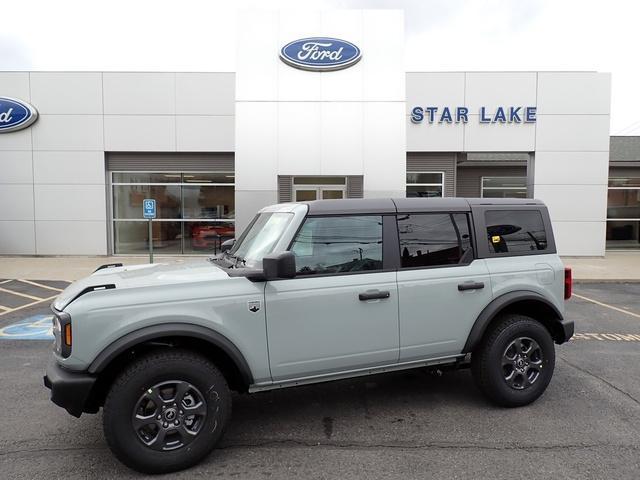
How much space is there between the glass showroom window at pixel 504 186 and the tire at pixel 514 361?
14843 mm

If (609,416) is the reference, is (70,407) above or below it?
above

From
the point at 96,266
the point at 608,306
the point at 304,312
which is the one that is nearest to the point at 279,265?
the point at 304,312

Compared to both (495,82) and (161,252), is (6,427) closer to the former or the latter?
(161,252)

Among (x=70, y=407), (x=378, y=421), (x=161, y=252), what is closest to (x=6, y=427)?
(x=70, y=407)

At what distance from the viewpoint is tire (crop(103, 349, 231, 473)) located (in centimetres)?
308

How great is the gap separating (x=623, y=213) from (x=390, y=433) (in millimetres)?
19535

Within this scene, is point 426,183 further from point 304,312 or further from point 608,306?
point 304,312

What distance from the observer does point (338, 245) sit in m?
3.80

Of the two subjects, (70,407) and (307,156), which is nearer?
(70,407)

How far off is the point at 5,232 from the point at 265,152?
33.2 feet

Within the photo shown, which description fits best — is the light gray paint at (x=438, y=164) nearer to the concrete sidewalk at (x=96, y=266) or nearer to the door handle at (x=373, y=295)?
the concrete sidewalk at (x=96, y=266)

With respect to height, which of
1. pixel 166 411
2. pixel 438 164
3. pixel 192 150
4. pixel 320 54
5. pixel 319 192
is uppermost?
pixel 320 54

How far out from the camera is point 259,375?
11.4 feet

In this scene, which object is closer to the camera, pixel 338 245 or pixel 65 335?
pixel 65 335
